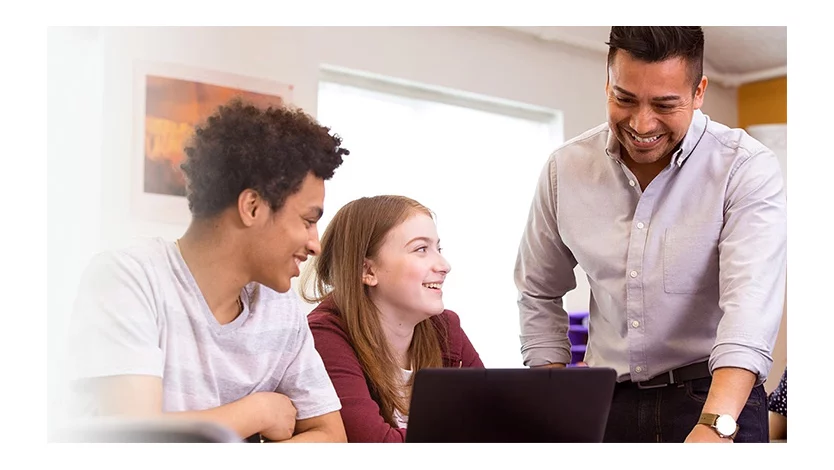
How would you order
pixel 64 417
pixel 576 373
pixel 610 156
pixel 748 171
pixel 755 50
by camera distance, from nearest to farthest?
pixel 576 373
pixel 64 417
pixel 748 171
pixel 610 156
pixel 755 50

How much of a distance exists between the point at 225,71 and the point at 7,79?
0.40 meters

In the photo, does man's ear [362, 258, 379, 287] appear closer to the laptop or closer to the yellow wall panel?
the laptop

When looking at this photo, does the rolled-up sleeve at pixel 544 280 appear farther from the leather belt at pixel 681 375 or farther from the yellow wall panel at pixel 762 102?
the yellow wall panel at pixel 762 102

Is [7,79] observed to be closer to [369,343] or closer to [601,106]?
[369,343]

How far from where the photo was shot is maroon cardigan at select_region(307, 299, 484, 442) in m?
1.41

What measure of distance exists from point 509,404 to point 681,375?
1.89 feet

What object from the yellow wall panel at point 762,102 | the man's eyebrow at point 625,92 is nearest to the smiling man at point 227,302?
the man's eyebrow at point 625,92

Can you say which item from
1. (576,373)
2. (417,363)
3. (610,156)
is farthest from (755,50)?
(576,373)

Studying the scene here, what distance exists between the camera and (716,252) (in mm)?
1562

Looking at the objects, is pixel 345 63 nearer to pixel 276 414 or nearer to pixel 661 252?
pixel 661 252

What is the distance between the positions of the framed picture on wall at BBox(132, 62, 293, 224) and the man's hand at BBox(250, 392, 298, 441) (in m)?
0.51

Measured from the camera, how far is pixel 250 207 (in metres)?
1.31

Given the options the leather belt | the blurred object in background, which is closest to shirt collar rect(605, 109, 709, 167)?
the leather belt

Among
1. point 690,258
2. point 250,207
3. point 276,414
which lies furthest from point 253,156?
point 690,258
